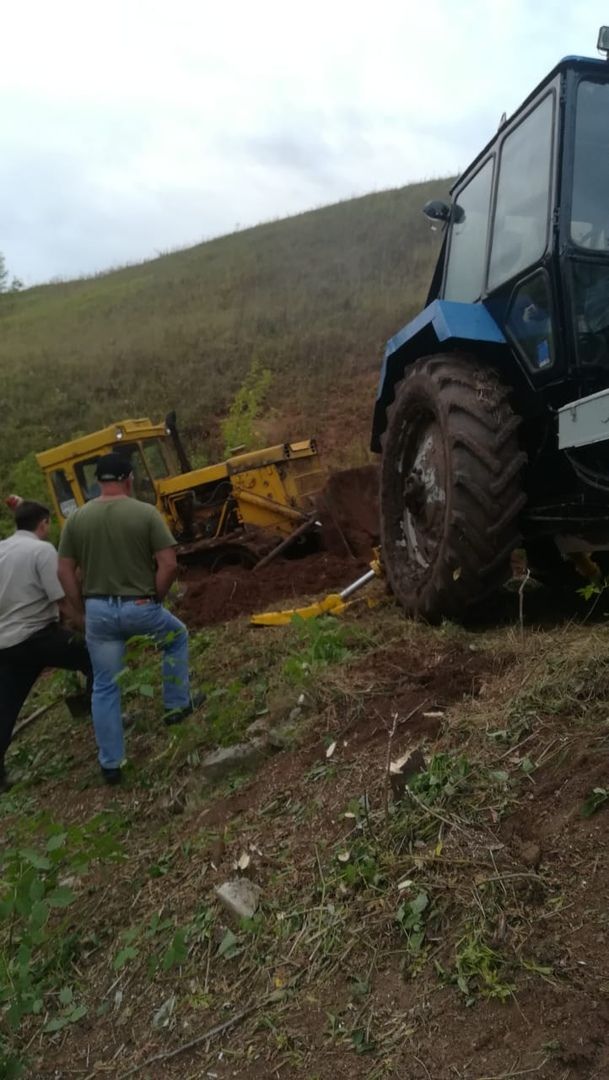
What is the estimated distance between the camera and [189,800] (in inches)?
147

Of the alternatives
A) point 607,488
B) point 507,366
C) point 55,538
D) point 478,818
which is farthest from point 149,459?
point 478,818

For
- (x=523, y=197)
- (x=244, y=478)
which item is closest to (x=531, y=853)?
(x=523, y=197)

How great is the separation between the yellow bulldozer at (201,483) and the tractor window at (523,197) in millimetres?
5686

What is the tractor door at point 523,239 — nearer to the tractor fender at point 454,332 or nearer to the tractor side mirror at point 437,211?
the tractor fender at point 454,332

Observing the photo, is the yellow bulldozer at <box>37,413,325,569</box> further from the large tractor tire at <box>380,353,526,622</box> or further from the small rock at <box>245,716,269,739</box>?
the small rock at <box>245,716,269,739</box>

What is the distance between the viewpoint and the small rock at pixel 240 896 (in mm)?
2682

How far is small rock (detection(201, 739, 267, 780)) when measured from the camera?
376cm

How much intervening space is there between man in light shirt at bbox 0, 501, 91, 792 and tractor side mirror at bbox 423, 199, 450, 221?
291cm

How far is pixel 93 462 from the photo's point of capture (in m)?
11.3

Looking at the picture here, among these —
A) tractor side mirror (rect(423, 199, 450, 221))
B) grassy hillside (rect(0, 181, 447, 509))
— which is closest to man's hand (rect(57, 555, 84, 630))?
tractor side mirror (rect(423, 199, 450, 221))

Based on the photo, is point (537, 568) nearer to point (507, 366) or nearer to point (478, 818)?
point (507, 366)

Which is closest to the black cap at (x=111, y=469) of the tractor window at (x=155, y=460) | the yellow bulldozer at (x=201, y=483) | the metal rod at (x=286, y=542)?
the metal rod at (x=286, y=542)

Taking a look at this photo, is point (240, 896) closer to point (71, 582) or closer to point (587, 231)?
point (71, 582)

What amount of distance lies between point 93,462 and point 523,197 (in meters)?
7.86
